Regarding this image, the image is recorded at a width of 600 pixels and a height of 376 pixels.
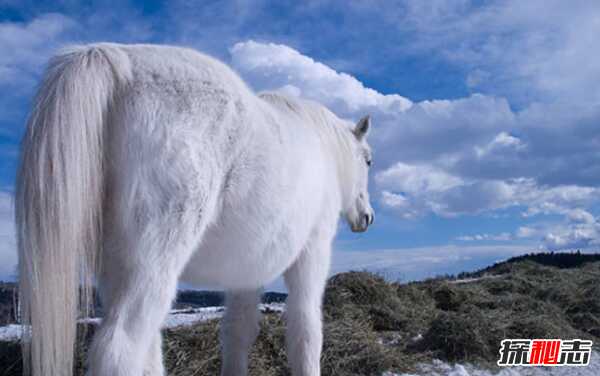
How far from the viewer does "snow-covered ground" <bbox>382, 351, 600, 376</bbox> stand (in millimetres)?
4758

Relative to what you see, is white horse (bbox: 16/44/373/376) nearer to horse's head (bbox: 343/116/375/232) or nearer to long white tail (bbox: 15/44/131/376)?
long white tail (bbox: 15/44/131/376)

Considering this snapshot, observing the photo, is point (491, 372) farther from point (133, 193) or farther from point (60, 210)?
point (60, 210)

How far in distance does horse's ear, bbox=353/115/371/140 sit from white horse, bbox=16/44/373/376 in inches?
82.1

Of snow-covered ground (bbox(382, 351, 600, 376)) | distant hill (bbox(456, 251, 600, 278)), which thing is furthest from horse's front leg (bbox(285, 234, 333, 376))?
distant hill (bbox(456, 251, 600, 278))

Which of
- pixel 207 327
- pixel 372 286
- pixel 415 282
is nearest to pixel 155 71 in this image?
→ pixel 207 327

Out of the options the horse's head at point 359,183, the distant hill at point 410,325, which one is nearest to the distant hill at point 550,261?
the distant hill at point 410,325

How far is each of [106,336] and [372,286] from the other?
4.80m

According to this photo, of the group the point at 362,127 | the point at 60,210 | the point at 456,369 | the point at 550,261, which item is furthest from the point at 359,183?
the point at 550,261

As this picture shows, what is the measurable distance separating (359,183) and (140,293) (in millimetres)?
3103

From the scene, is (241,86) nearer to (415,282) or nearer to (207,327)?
(207,327)

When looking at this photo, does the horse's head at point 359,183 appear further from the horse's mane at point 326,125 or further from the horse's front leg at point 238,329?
the horse's front leg at point 238,329

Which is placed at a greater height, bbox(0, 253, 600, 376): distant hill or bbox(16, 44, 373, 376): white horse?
bbox(16, 44, 373, 376): white horse

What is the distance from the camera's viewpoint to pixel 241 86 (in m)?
2.83

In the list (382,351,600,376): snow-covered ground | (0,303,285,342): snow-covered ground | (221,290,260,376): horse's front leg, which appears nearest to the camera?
(221,290,260,376): horse's front leg
